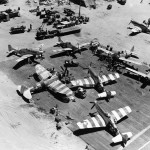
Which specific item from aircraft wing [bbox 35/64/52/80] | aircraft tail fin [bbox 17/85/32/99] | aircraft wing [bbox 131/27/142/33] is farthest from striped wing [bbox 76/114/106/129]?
aircraft wing [bbox 131/27/142/33]

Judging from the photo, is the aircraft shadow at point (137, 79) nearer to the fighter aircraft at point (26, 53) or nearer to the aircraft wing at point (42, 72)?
the aircraft wing at point (42, 72)

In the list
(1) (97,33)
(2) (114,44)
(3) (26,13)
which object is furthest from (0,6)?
(2) (114,44)

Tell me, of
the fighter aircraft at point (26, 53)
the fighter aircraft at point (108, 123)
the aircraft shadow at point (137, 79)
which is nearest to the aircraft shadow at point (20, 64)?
the fighter aircraft at point (26, 53)

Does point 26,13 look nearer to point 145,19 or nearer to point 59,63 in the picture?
point 59,63

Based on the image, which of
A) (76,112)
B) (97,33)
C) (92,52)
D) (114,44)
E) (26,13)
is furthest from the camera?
(26,13)

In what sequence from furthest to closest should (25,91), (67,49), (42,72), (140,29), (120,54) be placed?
(140,29) < (120,54) < (67,49) < (42,72) < (25,91)

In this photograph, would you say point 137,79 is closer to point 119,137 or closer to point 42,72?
point 119,137

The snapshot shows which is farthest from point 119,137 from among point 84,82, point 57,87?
point 57,87
